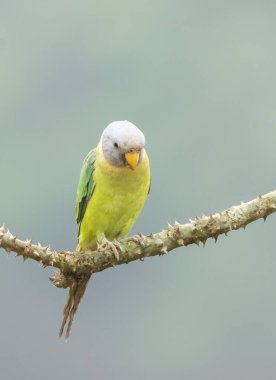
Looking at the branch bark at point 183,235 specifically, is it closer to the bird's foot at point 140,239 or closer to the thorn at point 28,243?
the bird's foot at point 140,239

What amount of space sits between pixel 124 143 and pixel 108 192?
3.47 ft

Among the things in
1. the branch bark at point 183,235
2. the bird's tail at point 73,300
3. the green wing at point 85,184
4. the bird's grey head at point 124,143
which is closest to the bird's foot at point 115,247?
the branch bark at point 183,235

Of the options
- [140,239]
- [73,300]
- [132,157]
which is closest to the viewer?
[140,239]

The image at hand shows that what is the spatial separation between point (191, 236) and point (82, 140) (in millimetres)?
107311

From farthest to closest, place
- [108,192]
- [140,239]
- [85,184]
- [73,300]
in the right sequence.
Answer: [85,184], [108,192], [73,300], [140,239]

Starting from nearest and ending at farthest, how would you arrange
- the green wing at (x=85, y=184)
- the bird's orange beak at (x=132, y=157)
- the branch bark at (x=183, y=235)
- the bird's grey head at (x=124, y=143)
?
the branch bark at (x=183, y=235), the bird's grey head at (x=124, y=143), the bird's orange beak at (x=132, y=157), the green wing at (x=85, y=184)

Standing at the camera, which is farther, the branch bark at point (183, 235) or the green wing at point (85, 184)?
the green wing at point (85, 184)

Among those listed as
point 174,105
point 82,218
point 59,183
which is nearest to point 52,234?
point 59,183

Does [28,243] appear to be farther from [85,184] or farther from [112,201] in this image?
[85,184]

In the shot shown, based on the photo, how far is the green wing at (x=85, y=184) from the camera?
8.29 metres

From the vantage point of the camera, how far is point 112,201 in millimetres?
8188

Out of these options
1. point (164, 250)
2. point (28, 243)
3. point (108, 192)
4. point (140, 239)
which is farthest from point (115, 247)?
point (108, 192)

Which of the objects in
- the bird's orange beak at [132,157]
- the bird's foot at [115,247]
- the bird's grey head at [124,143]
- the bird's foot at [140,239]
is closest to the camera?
the bird's foot at [140,239]

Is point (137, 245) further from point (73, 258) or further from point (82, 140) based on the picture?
point (82, 140)
